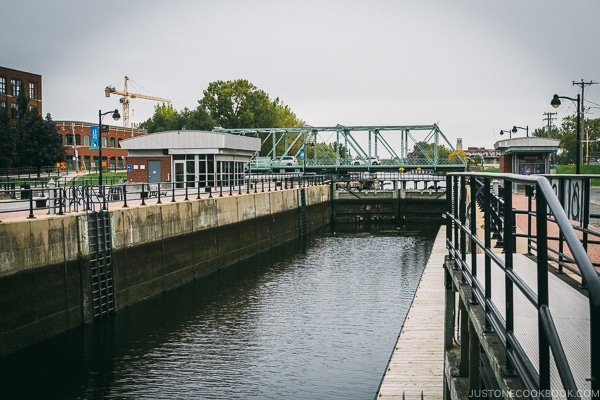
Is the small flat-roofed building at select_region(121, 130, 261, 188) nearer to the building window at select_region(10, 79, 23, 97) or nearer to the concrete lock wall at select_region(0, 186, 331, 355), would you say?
the concrete lock wall at select_region(0, 186, 331, 355)

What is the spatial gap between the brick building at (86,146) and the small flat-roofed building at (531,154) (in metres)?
55.8

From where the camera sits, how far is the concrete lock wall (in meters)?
18.1

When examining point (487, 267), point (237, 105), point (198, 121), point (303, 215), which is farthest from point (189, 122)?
point (487, 267)

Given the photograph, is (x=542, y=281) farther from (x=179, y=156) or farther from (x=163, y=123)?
(x=163, y=123)

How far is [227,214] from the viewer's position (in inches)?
1401

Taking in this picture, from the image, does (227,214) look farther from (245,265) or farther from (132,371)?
(132,371)

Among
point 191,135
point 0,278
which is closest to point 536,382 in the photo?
point 0,278

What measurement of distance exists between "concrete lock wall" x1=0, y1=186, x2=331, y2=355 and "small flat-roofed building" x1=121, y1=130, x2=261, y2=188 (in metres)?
5.80

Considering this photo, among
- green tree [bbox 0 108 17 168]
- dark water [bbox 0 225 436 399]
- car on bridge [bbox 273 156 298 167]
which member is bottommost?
dark water [bbox 0 225 436 399]

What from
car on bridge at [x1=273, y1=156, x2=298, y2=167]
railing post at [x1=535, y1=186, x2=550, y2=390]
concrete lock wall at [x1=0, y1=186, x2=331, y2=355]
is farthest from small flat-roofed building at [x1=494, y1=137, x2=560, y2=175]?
car on bridge at [x1=273, y1=156, x2=298, y2=167]

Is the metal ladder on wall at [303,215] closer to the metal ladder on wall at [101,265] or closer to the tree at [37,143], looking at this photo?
the tree at [37,143]

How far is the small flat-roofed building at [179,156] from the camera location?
45.5 metres

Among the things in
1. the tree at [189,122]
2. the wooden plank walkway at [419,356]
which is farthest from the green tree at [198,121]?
the wooden plank walkway at [419,356]

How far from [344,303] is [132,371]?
930 centimetres
